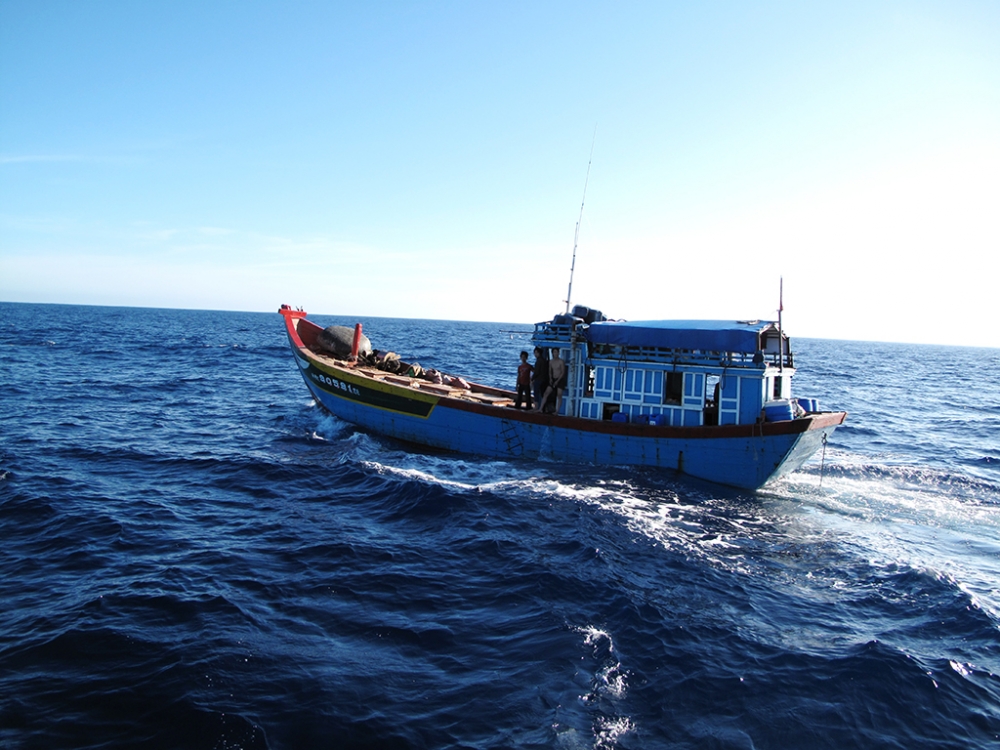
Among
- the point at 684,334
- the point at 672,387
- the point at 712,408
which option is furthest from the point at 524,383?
the point at 712,408

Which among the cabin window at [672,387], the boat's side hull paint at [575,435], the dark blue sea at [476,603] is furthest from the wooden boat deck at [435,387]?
the cabin window at [672,387]

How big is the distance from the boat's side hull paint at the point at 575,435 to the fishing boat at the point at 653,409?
0.09 ft

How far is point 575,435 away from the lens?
15805 mm

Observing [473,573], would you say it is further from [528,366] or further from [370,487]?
[528,366]

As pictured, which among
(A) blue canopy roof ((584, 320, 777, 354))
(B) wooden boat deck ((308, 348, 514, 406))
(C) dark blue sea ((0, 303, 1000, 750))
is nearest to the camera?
(C) dark blue sea ((0, 303, 1000, 750))

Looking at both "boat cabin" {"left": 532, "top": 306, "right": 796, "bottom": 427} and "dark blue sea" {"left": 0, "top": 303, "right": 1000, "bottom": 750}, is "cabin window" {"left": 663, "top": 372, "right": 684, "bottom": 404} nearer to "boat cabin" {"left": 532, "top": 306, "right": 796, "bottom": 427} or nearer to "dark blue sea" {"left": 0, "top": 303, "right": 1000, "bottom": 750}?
"boat cabin" {"left": 532, "top": 306, "right": 796, "bottom": 427}

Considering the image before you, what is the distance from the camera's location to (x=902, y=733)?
6.32 meters

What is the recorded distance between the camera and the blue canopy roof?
1423cm

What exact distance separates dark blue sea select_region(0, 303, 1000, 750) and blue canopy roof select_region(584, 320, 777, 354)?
10.5 ft

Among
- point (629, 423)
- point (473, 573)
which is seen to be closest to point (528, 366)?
point (629, 423)

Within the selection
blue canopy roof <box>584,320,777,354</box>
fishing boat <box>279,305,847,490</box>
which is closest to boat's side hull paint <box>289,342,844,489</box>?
fishing boat <box>279,305,847,490</box>

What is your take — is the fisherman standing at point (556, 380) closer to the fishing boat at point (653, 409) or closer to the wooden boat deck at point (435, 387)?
the fishing boat at point (653, 409)

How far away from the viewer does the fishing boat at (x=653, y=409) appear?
46.9 feet

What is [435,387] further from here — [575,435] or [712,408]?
[712,408]
